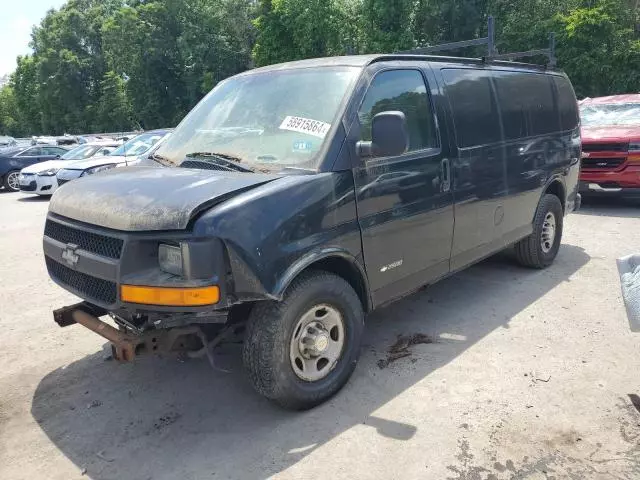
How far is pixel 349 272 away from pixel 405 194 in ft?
2.38

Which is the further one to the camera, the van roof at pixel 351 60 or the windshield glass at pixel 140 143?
the windshield glass at pixel 140 143

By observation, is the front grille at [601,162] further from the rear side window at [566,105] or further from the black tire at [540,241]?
the black tire at [540,241]

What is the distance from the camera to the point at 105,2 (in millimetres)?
65688

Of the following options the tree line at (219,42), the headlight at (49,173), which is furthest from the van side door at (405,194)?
the headlight at (49,173)

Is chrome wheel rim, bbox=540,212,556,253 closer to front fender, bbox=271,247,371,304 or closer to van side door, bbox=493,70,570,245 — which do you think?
van side door, bbox=493,70,570,245

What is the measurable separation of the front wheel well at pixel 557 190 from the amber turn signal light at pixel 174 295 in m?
4.43

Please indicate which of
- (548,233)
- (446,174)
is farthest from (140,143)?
(446,174)

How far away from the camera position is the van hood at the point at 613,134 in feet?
29.4

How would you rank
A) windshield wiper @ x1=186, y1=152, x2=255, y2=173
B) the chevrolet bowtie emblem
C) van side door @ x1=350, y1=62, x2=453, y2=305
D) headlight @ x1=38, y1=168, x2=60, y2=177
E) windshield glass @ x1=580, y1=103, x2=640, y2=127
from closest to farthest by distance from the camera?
1. the chevrolet bowtie emblem
2. windshield wiper @ x1=186, y1=152, x2=255, y2=173
3. van side door @ x1=350, y1=62, x2=453, y2=305
4. windshield glass @ x1=580, y1=103, x2=640, y2=127
5. headlight @ x1=38, y1=168, x2=60, y2=177

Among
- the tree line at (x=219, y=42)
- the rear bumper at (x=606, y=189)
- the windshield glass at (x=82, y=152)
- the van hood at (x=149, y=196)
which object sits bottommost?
the rear bumper at (x=606, y=189)

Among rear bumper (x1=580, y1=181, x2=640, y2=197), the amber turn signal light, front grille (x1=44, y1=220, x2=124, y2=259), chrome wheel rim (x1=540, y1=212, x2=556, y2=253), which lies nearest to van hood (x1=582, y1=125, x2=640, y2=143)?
rear bumper (x1=580, y1=181, x2=640, y2=197)

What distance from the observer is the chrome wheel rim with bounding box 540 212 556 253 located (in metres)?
6.08

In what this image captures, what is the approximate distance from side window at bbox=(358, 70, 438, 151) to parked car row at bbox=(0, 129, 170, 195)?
25.5 ft

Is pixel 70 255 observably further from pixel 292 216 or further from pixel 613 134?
pixel 613 134
